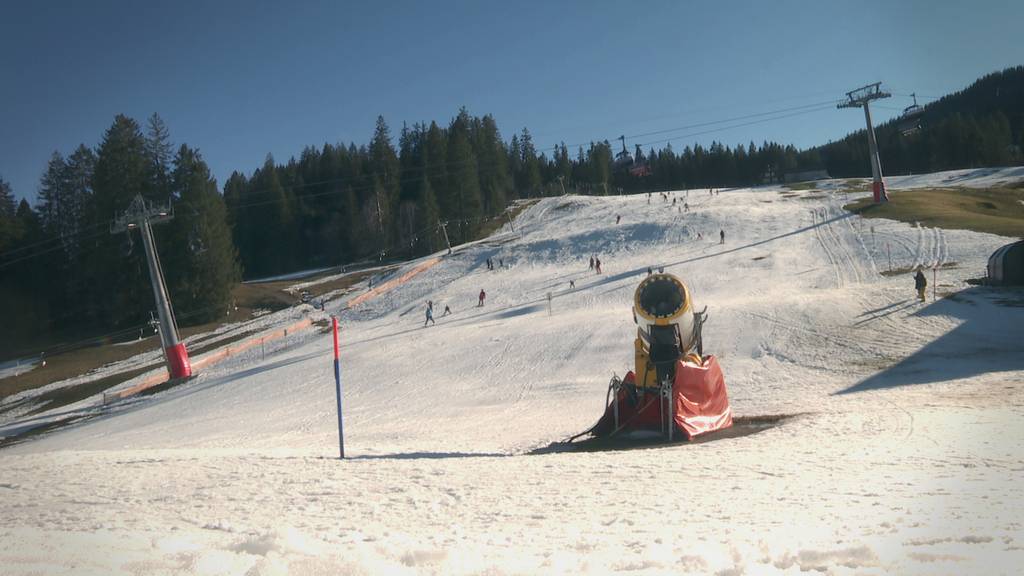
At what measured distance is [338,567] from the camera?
16.8 ft

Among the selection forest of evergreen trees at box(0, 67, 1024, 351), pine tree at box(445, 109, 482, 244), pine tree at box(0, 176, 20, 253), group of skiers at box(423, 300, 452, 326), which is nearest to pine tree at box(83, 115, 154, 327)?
forest of evergreen trees at box(0, 67, 1024, 351)

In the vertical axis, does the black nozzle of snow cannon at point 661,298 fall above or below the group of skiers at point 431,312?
above

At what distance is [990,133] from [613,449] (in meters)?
117

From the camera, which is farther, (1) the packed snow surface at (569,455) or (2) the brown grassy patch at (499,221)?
(2) the brown grassy patch at (499,221)

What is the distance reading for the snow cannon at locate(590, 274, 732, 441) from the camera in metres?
13.6

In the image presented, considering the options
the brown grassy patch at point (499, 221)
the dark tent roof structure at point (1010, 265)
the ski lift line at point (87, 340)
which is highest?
the brown grassy patch at point (499, 221)

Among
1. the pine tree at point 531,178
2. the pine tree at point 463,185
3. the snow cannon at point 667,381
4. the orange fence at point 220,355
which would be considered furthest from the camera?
the pine tree at point 531,178

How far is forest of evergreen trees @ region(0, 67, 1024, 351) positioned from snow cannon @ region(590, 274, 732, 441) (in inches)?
1854

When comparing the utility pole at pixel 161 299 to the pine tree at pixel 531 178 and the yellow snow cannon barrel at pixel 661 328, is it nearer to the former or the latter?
the yellow snow cannon barrel at pixel 661 328

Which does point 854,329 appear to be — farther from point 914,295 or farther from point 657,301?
point 657,301

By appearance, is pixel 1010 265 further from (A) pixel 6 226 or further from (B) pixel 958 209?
(A) pixel 6 226

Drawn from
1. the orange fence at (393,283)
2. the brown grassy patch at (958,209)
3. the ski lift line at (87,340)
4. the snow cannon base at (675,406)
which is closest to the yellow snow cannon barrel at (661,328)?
the snow cannon base at (675,406)

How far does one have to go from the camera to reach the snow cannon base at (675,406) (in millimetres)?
13383

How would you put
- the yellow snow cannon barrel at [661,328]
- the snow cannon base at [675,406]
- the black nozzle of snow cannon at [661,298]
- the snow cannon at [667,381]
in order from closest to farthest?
the snow cannon base at [675,406] → the snow cannon at [667,381] → the yellow snow cannon barrel at [661,328] → the black nozzle of snow cannon at [661,298]
